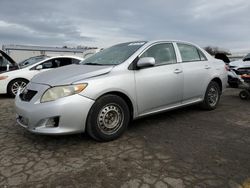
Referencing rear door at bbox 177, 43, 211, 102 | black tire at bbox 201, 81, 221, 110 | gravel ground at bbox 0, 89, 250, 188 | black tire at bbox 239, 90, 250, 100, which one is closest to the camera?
gravel ground at bbox 0, 89, 250, 188

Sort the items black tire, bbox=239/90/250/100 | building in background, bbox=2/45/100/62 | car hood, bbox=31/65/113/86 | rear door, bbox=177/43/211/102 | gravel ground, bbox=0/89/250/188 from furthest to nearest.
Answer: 1. building in background, bbox=2/45/100/62
2. black tire, bbox=239/90/250/100
3. rear door, bbox=177/43/211/102
4. car hood, bbox=31/65/113/86
5. gravel ground, bbox=0/89/250/188

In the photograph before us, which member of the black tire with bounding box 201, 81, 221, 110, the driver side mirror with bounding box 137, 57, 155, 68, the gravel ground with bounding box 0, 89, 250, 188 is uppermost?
the driver side mirror with bounding box 137, 57, 155, 68

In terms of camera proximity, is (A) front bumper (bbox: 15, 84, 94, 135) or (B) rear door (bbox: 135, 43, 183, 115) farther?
(B) rear door (bbox: 135, 43, 183, 115)

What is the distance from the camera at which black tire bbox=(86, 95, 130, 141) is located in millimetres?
3676

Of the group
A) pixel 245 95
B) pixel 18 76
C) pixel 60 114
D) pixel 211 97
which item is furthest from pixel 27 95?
pixel 245 95

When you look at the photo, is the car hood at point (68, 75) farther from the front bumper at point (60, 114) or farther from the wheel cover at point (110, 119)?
the wheel cover at point (110, 119)

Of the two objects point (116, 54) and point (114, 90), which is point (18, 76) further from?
point (114, 90)

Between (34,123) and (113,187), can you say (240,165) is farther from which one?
(34,123)

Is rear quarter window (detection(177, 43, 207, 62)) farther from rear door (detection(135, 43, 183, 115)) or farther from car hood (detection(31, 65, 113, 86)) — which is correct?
car hood (detection(31, 65, 113, 86))

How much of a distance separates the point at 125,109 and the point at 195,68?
1985mm

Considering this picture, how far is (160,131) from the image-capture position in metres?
4.40

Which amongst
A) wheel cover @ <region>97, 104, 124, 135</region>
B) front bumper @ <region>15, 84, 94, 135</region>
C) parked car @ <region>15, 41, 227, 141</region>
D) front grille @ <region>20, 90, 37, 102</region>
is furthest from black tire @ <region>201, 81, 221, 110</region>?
front grille @ <region>20, 90, 37, 102</region>

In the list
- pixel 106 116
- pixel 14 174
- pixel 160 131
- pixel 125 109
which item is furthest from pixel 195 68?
pixel 14 174

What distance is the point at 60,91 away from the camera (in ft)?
11.6
